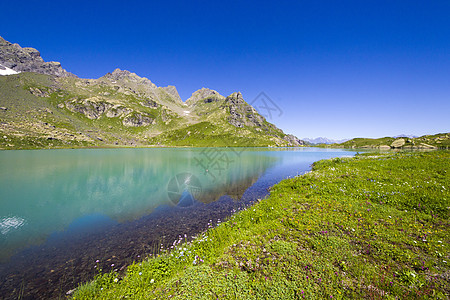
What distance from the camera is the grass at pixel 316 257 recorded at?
6301 millimetres

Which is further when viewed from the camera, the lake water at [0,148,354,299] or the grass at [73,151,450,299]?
the lake water at [0,148,354,299]

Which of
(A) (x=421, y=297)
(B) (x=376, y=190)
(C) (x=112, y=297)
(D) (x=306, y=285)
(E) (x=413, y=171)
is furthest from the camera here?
(E) (x=413, y=171)

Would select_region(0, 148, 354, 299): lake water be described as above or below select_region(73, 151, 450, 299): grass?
below

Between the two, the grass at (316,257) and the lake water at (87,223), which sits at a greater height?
the grass at (316,257)

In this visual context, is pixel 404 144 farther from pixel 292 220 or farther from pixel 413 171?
pixel 292 220

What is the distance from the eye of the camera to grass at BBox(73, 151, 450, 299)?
6.30m

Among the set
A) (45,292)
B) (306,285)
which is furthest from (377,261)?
(45,292)

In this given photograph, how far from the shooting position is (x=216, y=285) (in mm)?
6766

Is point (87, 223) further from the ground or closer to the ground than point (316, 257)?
closer to the ground

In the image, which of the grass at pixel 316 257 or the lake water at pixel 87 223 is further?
the lake water at pixel 87 223

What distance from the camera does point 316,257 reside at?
26.1 ft

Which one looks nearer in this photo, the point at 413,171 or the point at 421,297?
the point at 421,297

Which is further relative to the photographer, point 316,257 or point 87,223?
point 87,223

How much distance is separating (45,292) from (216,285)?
10308mm
